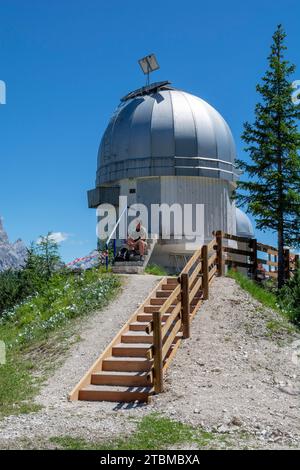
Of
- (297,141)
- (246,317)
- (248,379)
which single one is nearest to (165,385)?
(248,379)

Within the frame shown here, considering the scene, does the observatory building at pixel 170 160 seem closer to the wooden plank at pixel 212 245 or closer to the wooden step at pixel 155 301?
the wooden plank at pixel 212 245

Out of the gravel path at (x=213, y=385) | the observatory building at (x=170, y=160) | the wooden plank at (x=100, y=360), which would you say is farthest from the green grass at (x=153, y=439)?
the observatory building at (x=170, y=160)

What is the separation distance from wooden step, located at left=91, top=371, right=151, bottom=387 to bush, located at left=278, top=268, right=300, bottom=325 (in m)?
5.68

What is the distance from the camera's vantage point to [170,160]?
73.6 feet

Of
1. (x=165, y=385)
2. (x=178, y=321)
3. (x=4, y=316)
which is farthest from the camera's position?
(x=4, y=316)

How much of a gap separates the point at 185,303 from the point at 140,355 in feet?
4.65

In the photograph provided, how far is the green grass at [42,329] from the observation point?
→ 1036 cm

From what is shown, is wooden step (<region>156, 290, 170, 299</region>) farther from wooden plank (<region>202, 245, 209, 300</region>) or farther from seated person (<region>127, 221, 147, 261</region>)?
seated person (<region>127, 221, 147, 261</region>)

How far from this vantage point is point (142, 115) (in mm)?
23078

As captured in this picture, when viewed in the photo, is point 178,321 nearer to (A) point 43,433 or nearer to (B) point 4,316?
(A) point 43,433

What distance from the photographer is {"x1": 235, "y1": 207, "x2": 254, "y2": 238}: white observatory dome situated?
1205 inches

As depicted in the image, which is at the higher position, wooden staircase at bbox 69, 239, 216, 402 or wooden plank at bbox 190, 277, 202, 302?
wooden plank at bbox 190, 277, 202, 302

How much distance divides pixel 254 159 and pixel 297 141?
1.56 metres

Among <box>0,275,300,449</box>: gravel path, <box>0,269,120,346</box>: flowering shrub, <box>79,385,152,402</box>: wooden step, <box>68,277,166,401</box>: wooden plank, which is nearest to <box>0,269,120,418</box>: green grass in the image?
<box>0,269,120,346</box>: flowering shrub
